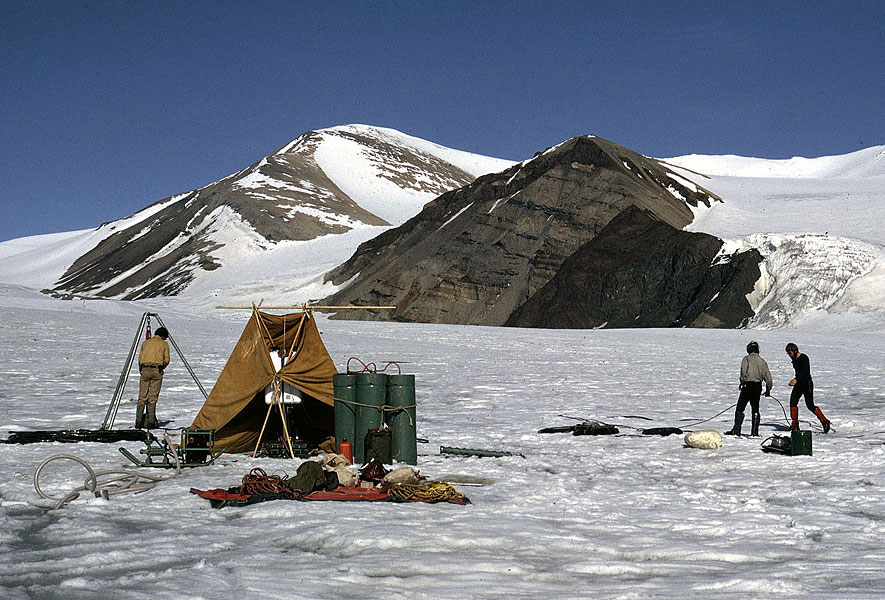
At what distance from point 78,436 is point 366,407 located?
4123 millimetres

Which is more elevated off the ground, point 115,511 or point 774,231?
point 774,231

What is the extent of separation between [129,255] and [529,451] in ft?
357

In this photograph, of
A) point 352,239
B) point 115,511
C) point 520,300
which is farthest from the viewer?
point 352,239

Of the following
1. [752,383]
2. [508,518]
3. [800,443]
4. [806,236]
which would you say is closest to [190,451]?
[508,518]

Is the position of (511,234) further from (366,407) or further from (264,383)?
(366,407)

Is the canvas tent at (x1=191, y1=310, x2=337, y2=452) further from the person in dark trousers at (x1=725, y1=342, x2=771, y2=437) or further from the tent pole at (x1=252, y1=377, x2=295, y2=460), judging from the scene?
the person in dark trousers at (x1=725, y1=342, x2=771, y2=437)

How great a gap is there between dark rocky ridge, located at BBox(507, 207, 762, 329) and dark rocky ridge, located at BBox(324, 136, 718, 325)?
2.00 meters

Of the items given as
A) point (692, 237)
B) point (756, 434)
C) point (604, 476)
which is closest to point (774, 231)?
point (692, 237)

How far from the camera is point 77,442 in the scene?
11555mm

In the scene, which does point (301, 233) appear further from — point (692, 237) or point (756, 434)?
point (756, 434)

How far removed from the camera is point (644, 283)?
56.4 meters

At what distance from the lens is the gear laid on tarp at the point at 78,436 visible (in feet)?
37.3

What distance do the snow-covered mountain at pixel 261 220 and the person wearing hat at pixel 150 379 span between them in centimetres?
6520

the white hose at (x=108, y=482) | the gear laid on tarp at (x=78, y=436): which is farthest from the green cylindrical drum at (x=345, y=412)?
the gear laid on tarp at (x=78, y=436)
